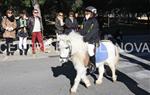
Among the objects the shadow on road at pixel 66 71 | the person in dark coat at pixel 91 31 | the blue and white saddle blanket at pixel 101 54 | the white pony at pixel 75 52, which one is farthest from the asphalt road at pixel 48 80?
the person in dark coat at pixel 91 31

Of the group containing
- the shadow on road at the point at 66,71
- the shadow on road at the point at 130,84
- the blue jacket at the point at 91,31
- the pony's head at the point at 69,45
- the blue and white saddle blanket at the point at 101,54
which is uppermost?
the blue jacket at the point at 91,31

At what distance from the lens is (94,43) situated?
920 centimetres

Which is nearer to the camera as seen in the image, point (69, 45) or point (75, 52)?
point (69, 45)

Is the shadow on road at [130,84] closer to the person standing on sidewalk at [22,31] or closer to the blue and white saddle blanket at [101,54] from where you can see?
the blue and white saddle blanket at [101,54]

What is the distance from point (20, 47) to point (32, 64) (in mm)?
2274

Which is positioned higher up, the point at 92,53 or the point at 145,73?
the point at 92,53

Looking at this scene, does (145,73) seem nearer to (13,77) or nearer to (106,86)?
(106,86)

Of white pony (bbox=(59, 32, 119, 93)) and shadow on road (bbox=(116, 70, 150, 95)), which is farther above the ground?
white pony (bbox=(59, 32, 119, 93))

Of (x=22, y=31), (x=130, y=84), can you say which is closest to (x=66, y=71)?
(x=130, y=84)

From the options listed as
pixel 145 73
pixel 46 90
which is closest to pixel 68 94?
pixel 46 90

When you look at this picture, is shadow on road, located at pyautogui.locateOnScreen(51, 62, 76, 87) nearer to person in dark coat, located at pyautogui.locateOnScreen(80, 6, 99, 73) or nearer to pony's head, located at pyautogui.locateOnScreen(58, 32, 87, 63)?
person in dark coat, located at pyautogui.locateOnScreen(80, 6, 99, 73)

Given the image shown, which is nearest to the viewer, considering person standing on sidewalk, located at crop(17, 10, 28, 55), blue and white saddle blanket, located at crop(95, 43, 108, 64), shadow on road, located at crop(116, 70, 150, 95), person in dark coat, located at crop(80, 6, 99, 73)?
shadow on road, located at crop(116, 70, 150, 95)

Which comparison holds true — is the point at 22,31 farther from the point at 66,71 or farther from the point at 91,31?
the point at 91,31

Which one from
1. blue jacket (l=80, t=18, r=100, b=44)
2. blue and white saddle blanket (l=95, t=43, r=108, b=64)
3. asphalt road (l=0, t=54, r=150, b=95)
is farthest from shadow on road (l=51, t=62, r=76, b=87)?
blue jacket (l=80, t=18, r=100, b=44)
